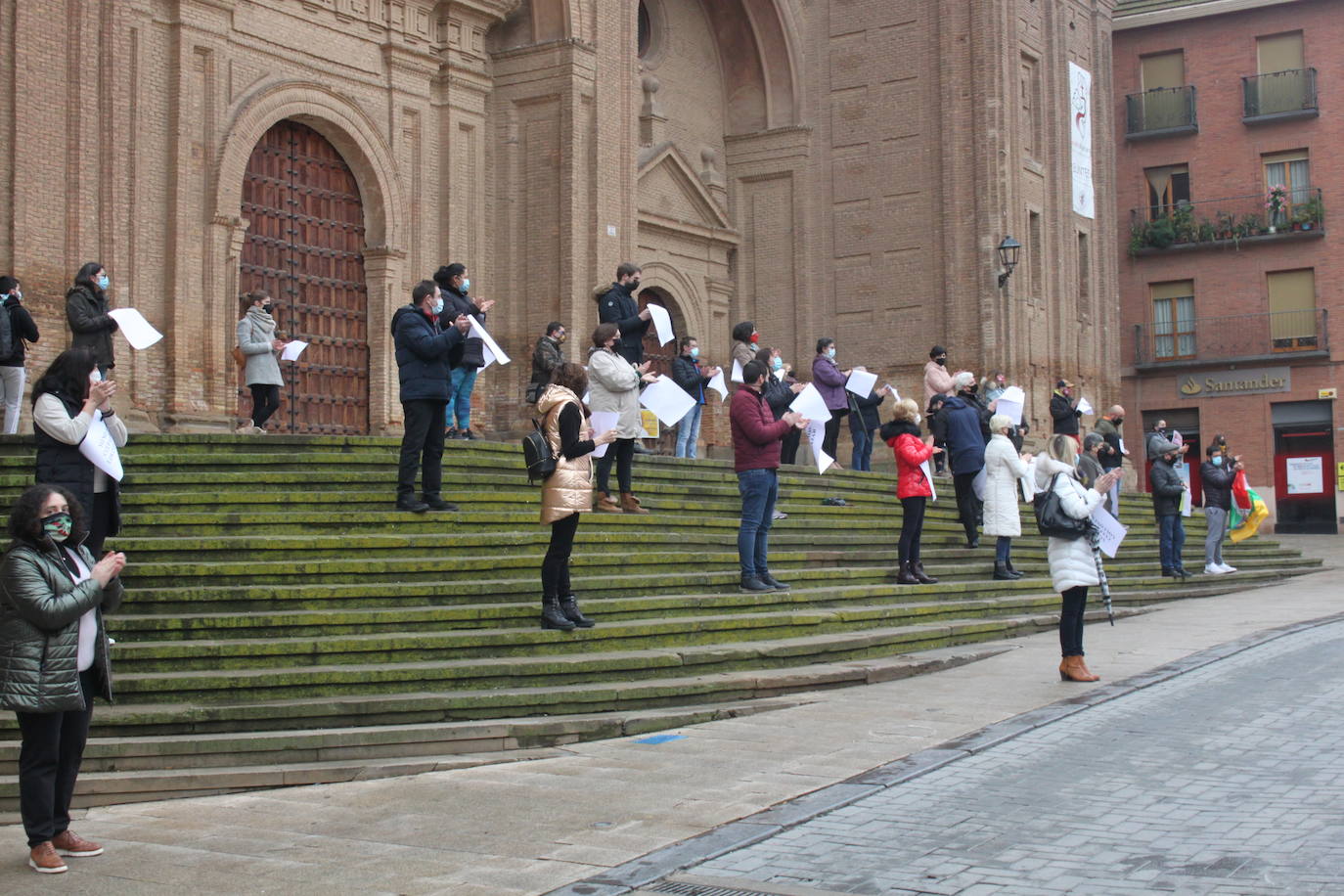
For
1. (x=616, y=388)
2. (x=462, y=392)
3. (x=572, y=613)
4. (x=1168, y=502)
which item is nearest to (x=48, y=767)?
(x=572, y=613)

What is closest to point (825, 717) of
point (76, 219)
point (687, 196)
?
point (76, 219)

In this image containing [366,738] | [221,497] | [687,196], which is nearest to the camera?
[366,738]

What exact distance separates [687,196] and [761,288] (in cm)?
261

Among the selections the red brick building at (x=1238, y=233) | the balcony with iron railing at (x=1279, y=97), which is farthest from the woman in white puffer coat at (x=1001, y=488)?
the balcony with iron railing at (x=1279, y=97)

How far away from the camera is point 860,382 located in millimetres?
18219

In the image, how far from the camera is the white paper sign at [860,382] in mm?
18156

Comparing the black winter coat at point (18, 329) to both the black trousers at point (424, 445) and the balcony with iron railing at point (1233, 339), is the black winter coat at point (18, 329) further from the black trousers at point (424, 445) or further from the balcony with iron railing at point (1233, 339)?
the balcony with iron railing at point (1233, 339)

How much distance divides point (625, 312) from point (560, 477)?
473 cm

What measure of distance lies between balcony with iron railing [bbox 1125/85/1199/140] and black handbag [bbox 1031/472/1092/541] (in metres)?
29.7

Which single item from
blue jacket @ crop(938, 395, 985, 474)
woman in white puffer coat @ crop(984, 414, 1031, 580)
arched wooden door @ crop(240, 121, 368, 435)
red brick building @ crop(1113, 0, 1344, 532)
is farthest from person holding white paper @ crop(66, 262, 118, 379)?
red brick building @ crop(1113, 0, 1344, 532)

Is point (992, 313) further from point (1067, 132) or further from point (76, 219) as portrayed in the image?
point (76, 219)

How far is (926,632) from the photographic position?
12.1 meters

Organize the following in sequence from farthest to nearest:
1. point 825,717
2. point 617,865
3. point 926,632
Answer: point 926,632 < point 825,717 < point 617,865

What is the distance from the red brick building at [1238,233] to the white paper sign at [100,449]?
102 feet
